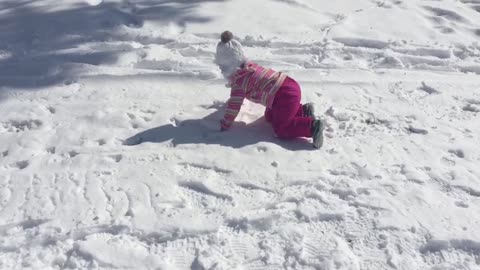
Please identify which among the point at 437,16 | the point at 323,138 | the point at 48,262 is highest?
the point at 437,16

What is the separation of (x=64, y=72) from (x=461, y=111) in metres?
3.38

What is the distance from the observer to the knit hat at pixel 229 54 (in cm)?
385

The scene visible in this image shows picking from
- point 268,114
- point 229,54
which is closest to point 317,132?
point 268,114

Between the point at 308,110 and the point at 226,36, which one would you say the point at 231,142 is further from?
the point at 226,36

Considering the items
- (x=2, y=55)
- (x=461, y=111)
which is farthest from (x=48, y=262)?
(x=461, y=111)

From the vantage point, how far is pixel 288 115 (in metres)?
3.81

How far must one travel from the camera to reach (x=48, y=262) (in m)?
2.89

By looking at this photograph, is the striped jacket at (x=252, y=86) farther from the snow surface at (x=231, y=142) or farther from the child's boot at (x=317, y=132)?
the child's boot at (x=317, y=132)

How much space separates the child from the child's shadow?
76 millimetres

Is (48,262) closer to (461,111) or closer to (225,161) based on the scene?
(225,161)

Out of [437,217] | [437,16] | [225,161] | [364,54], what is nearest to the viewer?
[437,217]

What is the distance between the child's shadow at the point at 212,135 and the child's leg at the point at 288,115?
81 mm

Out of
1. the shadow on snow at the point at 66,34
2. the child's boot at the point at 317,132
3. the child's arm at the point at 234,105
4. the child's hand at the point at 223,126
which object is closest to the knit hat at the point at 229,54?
the child's arm at the point at 234,105

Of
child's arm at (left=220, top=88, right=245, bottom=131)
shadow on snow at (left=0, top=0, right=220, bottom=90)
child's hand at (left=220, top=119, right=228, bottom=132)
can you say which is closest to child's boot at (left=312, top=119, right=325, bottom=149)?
child's arm at (left=220, top=88, right=245, bottom=131)
